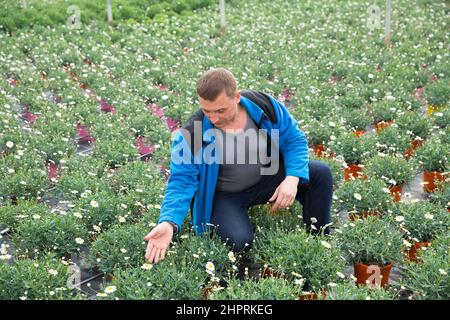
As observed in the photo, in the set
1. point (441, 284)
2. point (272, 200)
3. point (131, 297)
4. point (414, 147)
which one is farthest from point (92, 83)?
point (441, 284)

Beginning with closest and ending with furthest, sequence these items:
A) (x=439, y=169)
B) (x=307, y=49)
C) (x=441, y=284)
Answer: (x=441, y=284) < (x=439, y=169) < (x=307, y=49)

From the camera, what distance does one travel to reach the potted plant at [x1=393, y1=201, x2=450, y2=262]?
4520 millimetres

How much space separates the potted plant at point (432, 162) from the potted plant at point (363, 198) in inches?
28.2

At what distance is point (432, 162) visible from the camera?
578 centimetres

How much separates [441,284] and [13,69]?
6.97m

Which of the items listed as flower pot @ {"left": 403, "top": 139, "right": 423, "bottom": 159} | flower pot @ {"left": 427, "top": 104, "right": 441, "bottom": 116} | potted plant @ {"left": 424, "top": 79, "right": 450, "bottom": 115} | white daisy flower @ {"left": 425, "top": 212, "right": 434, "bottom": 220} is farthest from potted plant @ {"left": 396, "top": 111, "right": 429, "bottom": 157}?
white daisy flower @ {"left": 425, "top": 212, "right": 434, "bottom": 220}

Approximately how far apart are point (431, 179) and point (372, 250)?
180 cm

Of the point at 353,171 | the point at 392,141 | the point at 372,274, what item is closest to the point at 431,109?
the point at 392,141

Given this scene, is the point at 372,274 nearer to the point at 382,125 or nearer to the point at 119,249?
the point at 119,249

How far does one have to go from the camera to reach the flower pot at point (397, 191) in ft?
17.6

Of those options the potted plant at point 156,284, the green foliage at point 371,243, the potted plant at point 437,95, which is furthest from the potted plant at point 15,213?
the potted plant at point 437,95

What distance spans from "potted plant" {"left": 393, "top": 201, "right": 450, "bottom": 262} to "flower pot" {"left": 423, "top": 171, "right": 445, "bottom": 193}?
2.84 feet

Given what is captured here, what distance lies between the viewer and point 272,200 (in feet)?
14.3

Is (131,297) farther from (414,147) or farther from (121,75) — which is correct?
(121,75)
